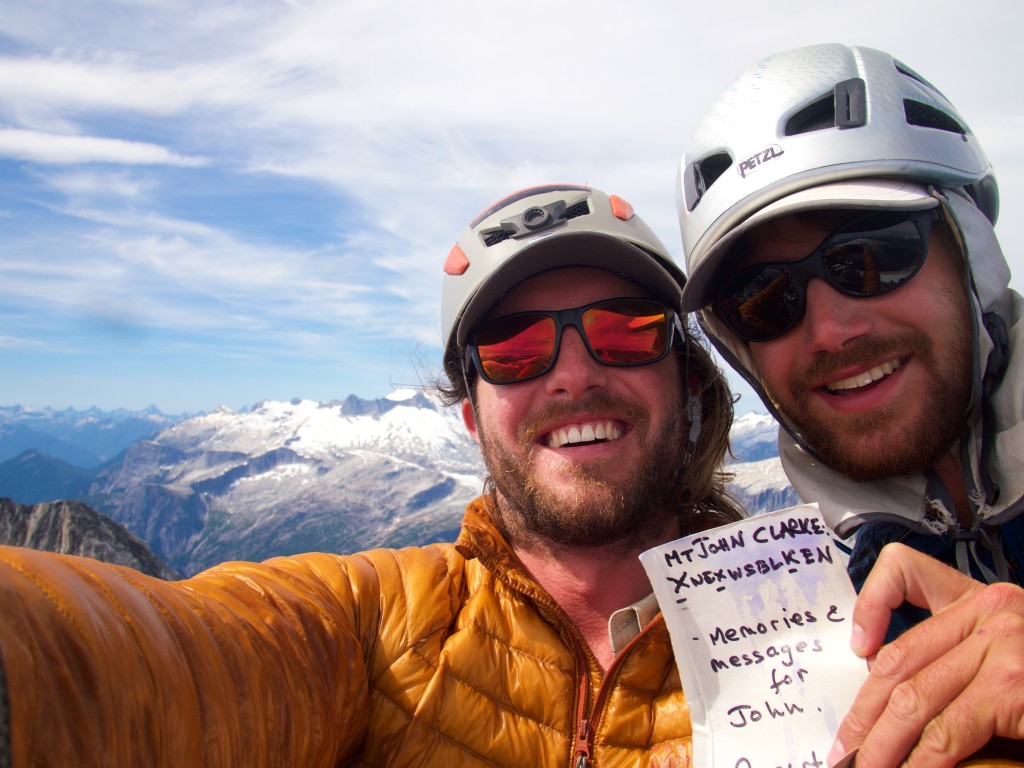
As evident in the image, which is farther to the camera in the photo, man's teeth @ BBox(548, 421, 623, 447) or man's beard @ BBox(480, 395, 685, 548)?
man's teeth @ BBox(548, 421, 623, 447)

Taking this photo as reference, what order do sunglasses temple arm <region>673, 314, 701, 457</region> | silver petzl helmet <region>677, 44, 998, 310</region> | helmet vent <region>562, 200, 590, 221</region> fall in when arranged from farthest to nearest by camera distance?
sunglasses temple arm <region>673, 314, 701, 457</region> → helmet vent <region>562, 200, 590, 221</region> → silver petzl helmet <region>677, 44, 998, 310</region>

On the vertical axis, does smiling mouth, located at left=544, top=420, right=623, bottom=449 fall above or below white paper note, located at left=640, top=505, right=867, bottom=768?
above

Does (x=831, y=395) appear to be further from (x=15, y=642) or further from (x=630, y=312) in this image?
(x=15, y=642)

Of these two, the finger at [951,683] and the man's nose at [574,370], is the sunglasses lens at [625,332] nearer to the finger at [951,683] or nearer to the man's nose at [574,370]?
the man's nose at [574,370]

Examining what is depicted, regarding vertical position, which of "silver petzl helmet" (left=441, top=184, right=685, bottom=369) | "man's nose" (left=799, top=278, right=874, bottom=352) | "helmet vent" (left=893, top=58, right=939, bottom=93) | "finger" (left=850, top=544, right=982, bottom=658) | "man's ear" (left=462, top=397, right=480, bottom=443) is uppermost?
"helmet vent" (left=893, top=58, right=939, bottom=93)

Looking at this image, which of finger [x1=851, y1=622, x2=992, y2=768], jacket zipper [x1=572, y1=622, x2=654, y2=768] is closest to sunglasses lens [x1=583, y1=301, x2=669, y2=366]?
jacket zipper [x1=572, y1=622, x2=654, y2=768]

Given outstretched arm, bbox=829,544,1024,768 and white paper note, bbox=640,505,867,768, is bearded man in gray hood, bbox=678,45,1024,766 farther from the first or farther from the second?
outstretched arm, bbox=829,544,1024,768

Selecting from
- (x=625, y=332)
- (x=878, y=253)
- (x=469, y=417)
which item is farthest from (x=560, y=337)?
(x=878, y=253)
